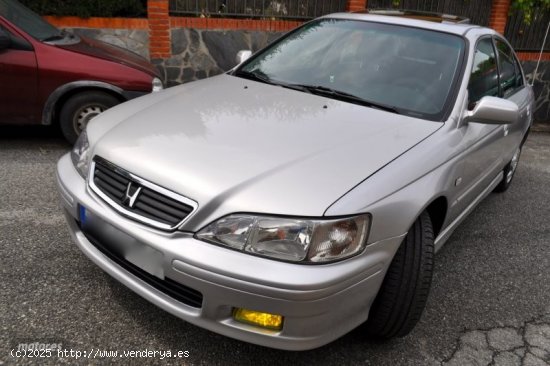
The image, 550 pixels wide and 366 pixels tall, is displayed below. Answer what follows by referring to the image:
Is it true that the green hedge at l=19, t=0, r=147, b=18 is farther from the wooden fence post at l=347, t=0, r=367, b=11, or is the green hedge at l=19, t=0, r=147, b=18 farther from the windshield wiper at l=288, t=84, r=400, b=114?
the windshield wiper at l=288, t=84, r=400, b=114

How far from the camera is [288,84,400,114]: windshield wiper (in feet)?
9.07

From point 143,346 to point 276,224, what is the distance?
3.17 ft

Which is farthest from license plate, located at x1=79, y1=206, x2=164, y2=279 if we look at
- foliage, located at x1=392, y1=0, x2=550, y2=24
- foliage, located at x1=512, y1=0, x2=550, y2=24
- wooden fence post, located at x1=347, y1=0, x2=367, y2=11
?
foliage, located at x1=512, y1=0, x2=550, y2=24

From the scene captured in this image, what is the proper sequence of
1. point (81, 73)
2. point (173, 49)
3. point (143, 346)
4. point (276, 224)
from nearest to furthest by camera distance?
point (276, 224), point (143, 346), point (81, 73), point (173, 49)

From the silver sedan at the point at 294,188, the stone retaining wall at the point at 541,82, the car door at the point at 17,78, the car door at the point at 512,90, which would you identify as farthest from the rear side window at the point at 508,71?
the stone retaining wall at the point at 541,82

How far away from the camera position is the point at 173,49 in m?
6.85

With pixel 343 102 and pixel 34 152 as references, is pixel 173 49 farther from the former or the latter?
pixel 343 102

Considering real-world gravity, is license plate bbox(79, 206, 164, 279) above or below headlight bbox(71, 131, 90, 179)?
below

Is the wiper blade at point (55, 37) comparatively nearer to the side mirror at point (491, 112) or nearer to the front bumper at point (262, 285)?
the front bumper at point (262, 285)

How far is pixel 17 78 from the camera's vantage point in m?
4.34

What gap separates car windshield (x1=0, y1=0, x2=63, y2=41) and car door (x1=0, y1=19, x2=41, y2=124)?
18cm

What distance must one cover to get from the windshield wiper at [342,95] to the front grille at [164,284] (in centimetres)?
153

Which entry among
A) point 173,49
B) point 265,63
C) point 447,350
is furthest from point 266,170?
point 173,49

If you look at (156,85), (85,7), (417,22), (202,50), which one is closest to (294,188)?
(417,22)
